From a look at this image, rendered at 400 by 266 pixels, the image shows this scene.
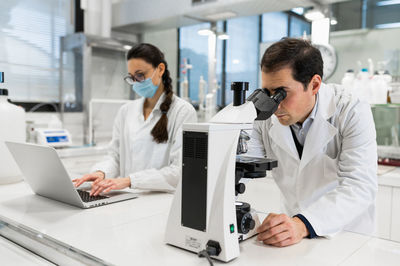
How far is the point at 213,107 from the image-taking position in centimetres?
353

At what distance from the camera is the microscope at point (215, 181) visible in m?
0.85

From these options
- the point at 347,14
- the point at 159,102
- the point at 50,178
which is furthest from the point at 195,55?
the point at 50,178

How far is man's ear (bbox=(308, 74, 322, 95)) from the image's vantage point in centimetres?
125

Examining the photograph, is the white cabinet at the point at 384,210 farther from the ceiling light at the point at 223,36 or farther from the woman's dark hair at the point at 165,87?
the ceiling light at the point at 223,36

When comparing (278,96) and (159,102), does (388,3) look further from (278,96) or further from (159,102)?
(278,96)

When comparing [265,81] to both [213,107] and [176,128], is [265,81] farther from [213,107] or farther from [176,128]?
[213,107]

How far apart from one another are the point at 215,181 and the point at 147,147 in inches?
40.6

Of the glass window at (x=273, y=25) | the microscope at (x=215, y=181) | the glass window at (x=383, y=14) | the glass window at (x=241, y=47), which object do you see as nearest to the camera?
the microscope at (x=215, y=181)

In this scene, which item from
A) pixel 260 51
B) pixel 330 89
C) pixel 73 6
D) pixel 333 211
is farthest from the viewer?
pixel 73 6

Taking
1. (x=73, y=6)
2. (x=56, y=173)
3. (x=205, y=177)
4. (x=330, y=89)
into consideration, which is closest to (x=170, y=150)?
(x=56, y=173)

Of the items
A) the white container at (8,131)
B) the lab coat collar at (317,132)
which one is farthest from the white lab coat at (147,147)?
the lab coat collar at (317,132)

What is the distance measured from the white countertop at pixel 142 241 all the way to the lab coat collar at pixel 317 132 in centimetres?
39

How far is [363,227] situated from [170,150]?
0.94 metres

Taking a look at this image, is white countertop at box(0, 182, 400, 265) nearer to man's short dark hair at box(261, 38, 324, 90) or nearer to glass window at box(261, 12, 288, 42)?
man's short dark hair at box(261, 38, 324, 90)
